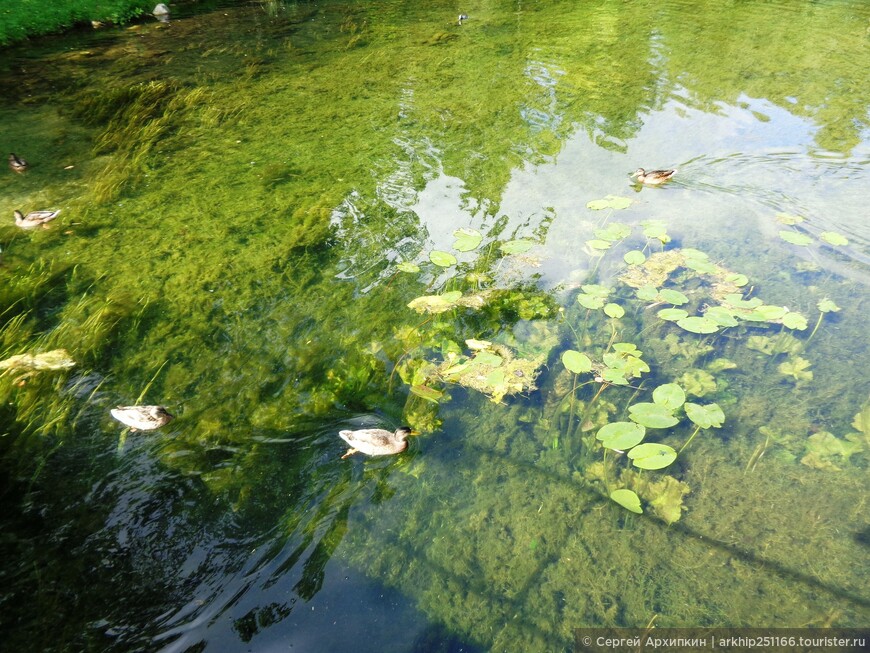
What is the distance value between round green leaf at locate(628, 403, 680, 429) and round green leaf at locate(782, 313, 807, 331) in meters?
1.18

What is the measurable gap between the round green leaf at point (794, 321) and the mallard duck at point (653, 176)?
1.75m

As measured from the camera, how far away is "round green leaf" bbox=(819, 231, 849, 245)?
384 centimetres

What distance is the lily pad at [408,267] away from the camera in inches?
146

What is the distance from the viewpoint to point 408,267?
3721 millimetres


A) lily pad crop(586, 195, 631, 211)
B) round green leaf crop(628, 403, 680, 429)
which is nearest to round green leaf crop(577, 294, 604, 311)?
round green leaf crop(628, 403, 680, 429)

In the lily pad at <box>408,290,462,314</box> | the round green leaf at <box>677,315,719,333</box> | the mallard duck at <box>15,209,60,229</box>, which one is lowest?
the round green leaf at <box>677,315,719,333</box>

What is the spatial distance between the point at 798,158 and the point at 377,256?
4.18m

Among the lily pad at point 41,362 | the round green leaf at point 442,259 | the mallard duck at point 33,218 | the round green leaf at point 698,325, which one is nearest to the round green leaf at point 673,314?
the round green leaf at point 698,325

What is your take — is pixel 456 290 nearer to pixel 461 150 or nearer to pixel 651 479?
pixel 651 479

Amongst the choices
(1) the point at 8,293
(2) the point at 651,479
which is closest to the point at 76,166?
(1) the point at 8,293

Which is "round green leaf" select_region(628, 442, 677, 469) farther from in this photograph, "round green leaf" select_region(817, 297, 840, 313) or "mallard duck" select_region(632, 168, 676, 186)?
"mallard duck" select_region(632, 168, 676, 186)

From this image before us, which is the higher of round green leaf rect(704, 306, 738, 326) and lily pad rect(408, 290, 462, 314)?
lily pad rect(408, 290, 462, 314)

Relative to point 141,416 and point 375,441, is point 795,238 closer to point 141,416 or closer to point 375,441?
point 375,441

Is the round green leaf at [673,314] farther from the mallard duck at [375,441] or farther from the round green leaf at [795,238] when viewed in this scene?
the mallard duck at [375,441]
